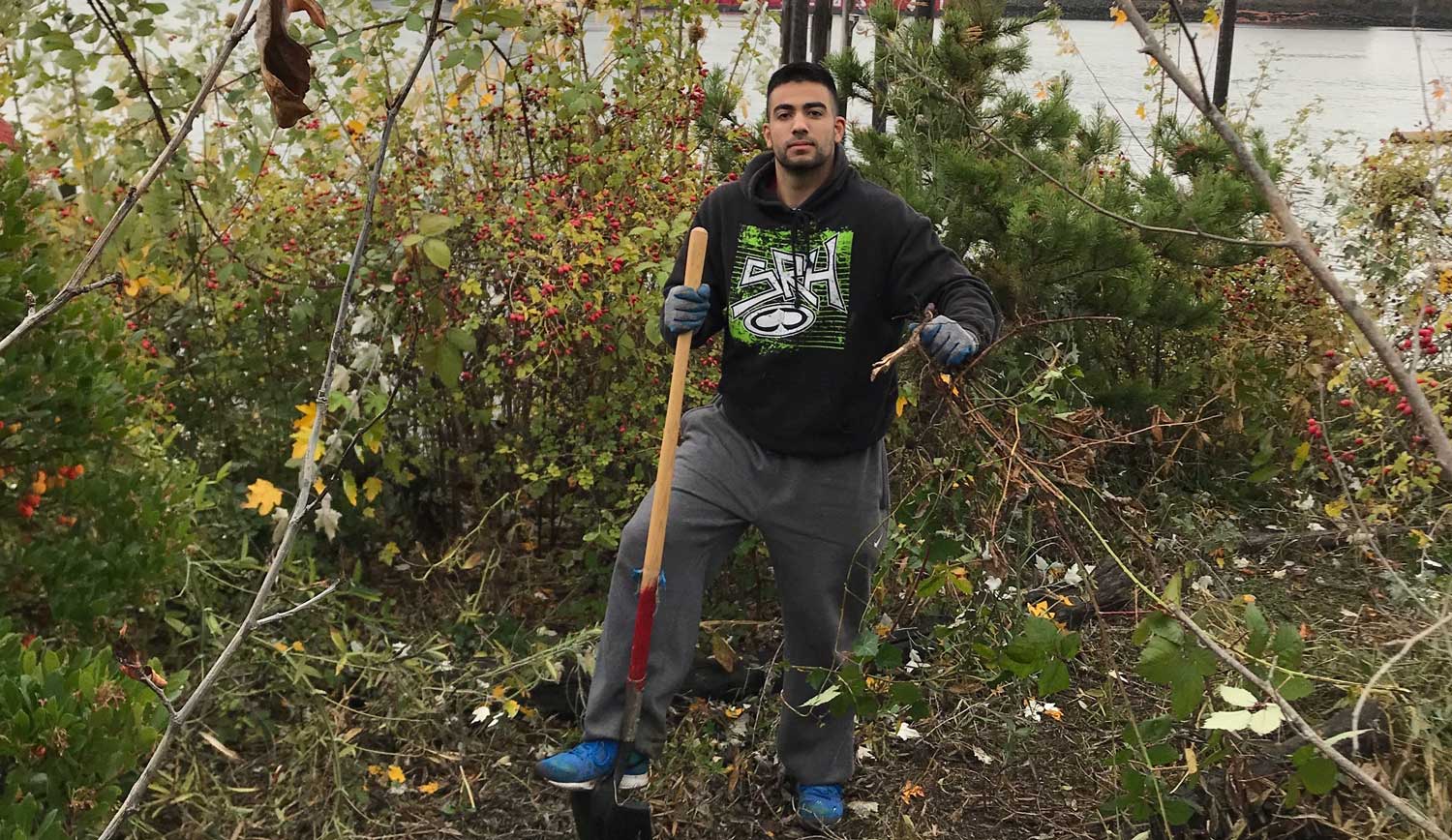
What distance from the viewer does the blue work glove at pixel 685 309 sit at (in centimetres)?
273

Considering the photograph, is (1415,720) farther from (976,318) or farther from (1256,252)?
(1256,252)

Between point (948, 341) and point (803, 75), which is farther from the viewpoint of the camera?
point (803, 75)

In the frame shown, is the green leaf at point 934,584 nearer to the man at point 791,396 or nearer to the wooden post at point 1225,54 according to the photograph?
the man at point 791,396

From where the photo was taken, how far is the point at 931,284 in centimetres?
270

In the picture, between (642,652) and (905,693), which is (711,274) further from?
(905,693)

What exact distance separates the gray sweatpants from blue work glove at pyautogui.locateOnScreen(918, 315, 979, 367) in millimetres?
435

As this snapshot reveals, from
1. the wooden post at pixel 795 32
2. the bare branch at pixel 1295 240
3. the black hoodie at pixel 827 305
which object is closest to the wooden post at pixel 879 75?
the black hoodie at pixel 827 305

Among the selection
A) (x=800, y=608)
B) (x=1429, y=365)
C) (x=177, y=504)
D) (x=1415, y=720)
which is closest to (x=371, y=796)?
(x=177, y=504)

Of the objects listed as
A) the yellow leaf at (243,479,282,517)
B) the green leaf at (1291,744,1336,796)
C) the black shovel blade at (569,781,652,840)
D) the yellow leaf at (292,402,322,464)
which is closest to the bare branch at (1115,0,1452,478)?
the green leaf at (1291,744,1336,796)

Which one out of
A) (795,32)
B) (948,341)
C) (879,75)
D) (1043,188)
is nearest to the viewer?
(948,341)

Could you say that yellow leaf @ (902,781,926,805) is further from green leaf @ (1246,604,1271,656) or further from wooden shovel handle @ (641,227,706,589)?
green leaf @ (1246,604,1271,656)

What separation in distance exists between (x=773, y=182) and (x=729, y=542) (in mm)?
821

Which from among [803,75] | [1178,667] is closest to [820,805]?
[1178,667]

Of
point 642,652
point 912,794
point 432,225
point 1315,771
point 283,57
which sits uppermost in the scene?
point 283,57
